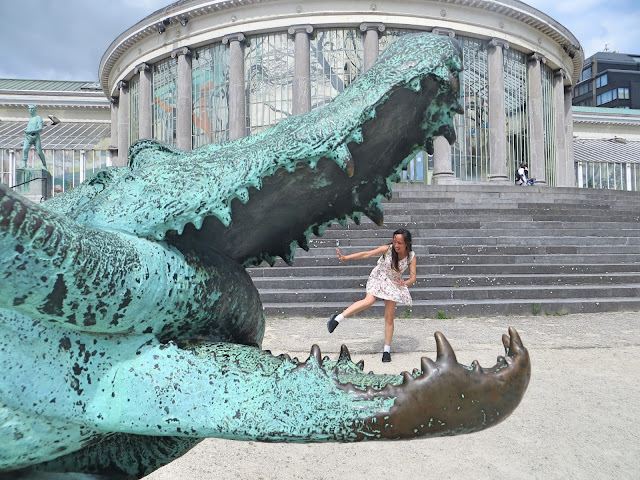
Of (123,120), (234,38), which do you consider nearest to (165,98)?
(123,120)

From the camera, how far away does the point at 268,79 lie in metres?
20.8

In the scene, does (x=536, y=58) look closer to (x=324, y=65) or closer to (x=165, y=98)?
(x=324, y=65)

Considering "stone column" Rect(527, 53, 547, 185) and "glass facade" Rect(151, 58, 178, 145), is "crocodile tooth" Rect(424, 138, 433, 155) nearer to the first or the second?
"glass facade" Rect(151, 58, 178, 145)

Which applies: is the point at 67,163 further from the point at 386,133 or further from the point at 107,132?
the point at 386,133

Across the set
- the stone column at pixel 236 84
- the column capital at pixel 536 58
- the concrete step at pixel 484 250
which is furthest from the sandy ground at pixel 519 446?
the column capital at pixel 536 58

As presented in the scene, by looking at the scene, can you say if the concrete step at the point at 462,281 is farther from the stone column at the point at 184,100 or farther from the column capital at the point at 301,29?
the stone column at the point at 184,100

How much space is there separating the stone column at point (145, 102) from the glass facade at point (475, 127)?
13696 mm

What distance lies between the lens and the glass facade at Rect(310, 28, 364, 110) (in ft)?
66.3

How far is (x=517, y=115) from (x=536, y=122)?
89 cm

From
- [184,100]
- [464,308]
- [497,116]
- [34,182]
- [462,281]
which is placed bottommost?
[464,308]

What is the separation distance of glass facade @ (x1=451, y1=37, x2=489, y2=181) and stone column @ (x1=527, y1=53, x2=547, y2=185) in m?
2.61

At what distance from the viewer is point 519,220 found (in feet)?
40.0

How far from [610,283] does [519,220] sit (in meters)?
3.20

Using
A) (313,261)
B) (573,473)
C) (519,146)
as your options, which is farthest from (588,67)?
(573,473)
